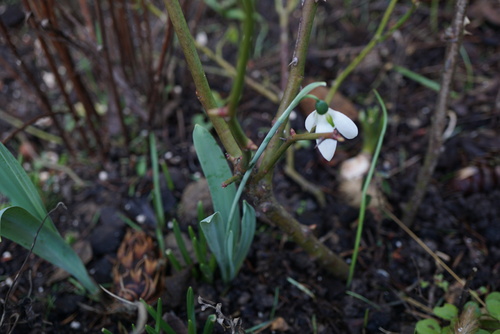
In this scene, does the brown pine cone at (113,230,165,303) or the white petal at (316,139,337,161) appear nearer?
the white petal at (316,139,337,161)

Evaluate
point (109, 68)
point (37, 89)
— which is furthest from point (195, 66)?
point (37, 89)

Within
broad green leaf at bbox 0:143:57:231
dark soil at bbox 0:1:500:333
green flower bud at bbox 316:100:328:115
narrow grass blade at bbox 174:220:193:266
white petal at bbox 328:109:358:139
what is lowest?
dark soil at bbox 0:1:500:333

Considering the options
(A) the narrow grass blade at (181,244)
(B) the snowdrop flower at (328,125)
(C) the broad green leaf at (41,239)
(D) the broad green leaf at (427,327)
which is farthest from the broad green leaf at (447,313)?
(C) the broad green leaf at (41,239)

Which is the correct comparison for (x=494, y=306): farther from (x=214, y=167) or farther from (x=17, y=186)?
(x=17, y=186)

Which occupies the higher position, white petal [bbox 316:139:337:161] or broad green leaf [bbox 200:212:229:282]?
white petal [bbox 316:139:337:161]

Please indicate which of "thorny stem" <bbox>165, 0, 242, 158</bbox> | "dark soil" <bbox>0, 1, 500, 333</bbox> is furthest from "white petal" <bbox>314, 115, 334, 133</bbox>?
"dark soil" <bbox>0, 1, 500, 333</bbox>

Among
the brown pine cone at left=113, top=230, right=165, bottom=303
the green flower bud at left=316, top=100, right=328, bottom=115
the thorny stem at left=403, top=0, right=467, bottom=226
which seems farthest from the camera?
the brown pine cone at left=113, top=230, right=165, bottom=303

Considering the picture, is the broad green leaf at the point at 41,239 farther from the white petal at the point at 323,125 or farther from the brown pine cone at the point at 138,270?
the white petal at the point at 323,125

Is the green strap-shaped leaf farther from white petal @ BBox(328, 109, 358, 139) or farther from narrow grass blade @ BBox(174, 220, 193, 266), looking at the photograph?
white petal @ BBox(328, 109, 358, 139)
